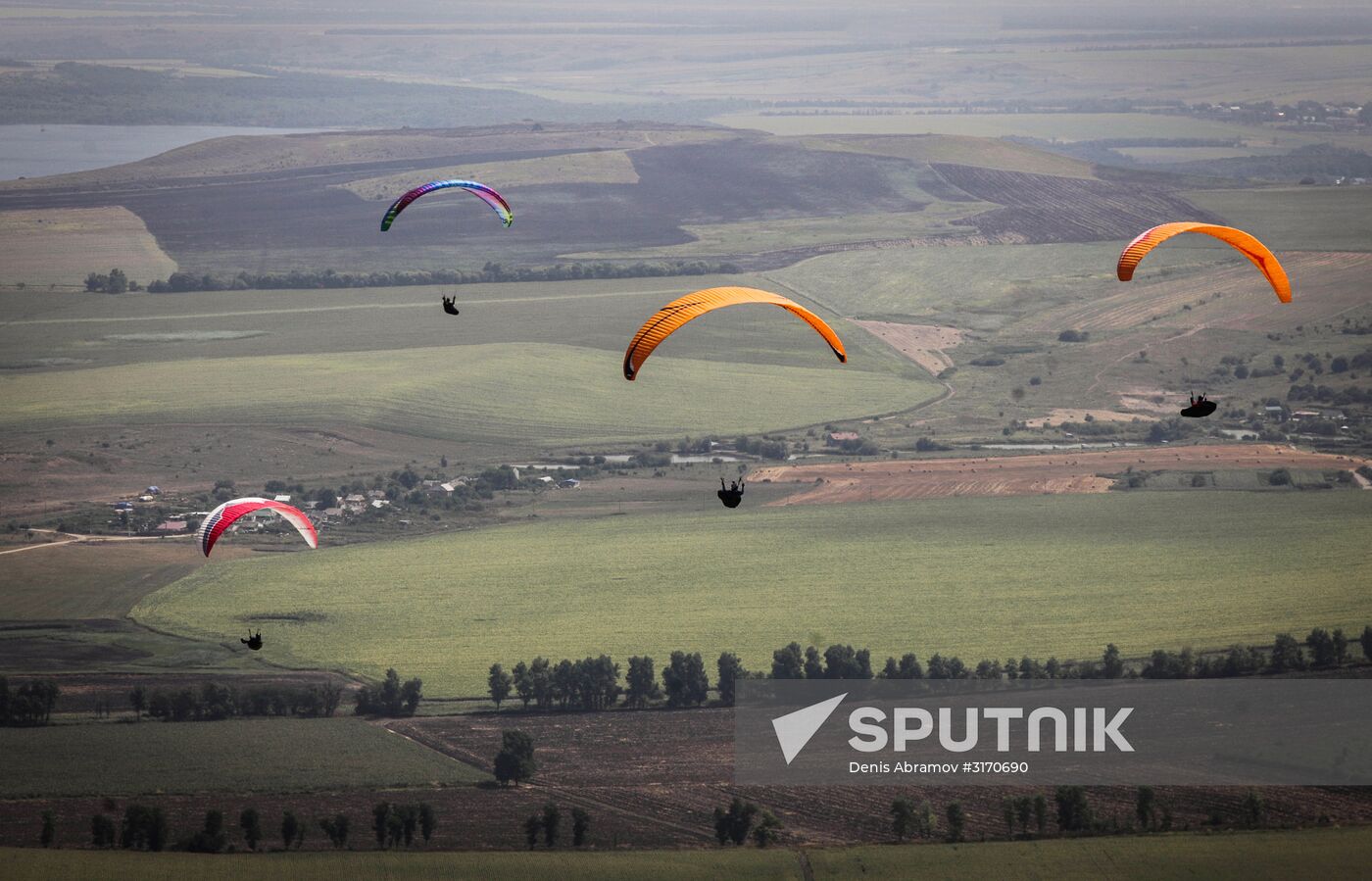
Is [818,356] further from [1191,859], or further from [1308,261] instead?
[1191,859]

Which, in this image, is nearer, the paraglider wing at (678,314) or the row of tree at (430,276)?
the paraglider wing at (678,314)

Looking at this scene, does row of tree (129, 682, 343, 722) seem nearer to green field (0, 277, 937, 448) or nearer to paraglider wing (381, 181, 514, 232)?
paraglider wing (381, 181, 514, 232)

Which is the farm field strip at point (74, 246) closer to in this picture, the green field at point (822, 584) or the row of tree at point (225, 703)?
the green field at point (822, 584)

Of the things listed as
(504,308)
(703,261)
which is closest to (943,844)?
(504,308)

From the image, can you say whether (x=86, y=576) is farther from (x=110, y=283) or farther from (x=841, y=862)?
(x=110, y=283)

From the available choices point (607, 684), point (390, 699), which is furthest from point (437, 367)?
point (607, 684)

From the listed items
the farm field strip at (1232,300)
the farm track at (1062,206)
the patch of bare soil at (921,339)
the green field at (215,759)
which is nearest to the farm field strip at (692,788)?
the green field at (215,759)
